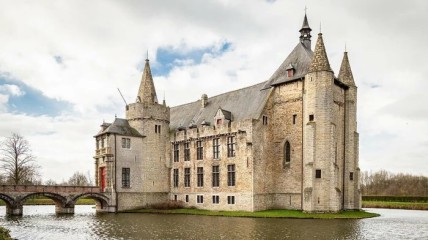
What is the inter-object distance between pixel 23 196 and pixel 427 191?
283ft

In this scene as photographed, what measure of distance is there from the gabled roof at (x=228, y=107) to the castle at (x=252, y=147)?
0.16m

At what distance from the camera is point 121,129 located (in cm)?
A: 4747

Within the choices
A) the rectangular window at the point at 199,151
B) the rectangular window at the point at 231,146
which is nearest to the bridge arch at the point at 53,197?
the rectangular window at the point at 199,151

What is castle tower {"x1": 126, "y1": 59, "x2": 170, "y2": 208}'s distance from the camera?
4866 centimetres

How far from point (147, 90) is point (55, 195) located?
1560cm

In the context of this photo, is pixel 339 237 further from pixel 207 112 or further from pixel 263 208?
pixel 207 112

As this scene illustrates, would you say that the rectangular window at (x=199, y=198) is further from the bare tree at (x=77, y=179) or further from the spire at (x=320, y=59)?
the bare tree at (x=77, y=179)

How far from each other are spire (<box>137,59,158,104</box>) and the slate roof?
3.27 metres

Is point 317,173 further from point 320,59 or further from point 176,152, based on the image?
point 176,152

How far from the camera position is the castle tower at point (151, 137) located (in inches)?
1916

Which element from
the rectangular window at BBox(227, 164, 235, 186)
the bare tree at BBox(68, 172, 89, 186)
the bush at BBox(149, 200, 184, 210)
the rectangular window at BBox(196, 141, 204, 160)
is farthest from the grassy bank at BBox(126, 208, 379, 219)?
the bare tree at BBox(68, 172, 89, 186)

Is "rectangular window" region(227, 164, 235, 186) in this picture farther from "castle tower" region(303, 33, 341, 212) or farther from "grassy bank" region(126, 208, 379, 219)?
"castle tower" region(303, 33, 341, 212)

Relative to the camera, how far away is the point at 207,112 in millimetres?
50594

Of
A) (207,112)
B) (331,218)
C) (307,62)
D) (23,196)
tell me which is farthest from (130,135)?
(331,218)
